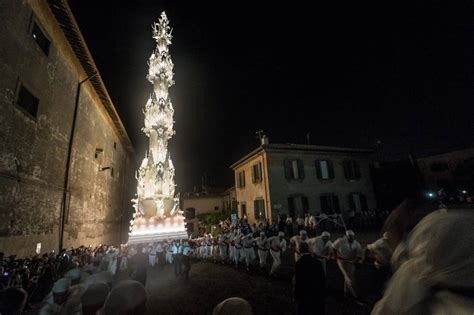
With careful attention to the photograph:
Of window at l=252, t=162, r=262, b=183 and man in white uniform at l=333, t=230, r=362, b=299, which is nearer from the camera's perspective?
man in white uniform at l=333, t=230, r=362, b=299

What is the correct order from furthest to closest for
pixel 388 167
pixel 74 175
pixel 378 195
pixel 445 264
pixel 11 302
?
pixel 388 167
pixel 378 195
pixel 74 175
pixel 11 302
pixel 445 264

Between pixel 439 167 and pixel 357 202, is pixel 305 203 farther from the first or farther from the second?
pixel 439 167

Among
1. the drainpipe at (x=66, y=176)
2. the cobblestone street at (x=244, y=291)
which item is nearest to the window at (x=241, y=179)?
the cobblestone street at (x=244, y=291)

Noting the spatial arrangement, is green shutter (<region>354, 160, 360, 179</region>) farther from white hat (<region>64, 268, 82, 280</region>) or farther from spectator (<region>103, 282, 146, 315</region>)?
spectator (<region>103, 282, 146, 315</region>)

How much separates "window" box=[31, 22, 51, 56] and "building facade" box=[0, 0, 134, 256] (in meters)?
0.04

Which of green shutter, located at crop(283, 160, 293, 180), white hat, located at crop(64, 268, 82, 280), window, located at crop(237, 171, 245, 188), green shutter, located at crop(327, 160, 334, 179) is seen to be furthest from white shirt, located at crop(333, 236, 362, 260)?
window, located at crop(237, 171, 245, 188)

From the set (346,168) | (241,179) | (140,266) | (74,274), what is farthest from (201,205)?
(74,274)

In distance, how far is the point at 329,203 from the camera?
66.2 feet

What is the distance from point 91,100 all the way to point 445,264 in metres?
20.0

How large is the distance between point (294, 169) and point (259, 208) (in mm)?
4889

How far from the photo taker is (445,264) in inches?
33.6

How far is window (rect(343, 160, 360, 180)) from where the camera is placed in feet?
70.6

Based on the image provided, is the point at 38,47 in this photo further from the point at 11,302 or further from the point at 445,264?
the point at 445,264

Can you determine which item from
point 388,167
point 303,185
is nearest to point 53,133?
point 303,185
